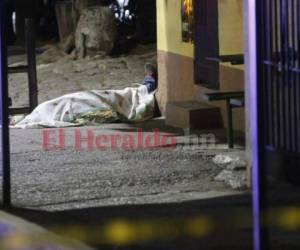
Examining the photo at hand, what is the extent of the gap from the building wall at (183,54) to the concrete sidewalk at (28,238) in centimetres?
509

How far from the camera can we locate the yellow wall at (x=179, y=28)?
1255cm

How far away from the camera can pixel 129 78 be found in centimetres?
1805

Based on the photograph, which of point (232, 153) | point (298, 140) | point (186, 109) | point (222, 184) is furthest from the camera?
point (186, 109)

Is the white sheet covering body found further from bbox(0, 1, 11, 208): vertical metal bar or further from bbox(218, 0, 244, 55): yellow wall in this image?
bbox(0, 1, 11, 208): vertical metal bar

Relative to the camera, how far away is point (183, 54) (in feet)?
47.9

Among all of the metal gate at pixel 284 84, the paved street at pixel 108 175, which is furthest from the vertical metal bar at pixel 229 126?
the metal gate at pixel 284 84

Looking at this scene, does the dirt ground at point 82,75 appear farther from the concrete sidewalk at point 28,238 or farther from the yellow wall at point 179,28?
the concrete sidewalk at point 28,238

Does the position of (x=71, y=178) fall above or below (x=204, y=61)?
below

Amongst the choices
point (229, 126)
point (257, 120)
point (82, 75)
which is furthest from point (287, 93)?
point (82, 75)

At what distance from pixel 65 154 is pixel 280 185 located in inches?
141

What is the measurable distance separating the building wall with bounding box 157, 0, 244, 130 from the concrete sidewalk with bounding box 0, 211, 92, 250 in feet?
16.7

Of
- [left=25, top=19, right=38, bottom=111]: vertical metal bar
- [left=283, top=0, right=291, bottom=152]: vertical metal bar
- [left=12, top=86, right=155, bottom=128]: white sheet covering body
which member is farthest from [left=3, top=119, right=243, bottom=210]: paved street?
[left=25, top=19, right=38, bottom=111]: vertical metal bar

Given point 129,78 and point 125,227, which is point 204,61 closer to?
point 129,78

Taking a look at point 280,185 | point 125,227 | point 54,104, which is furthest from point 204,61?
point 125,227
